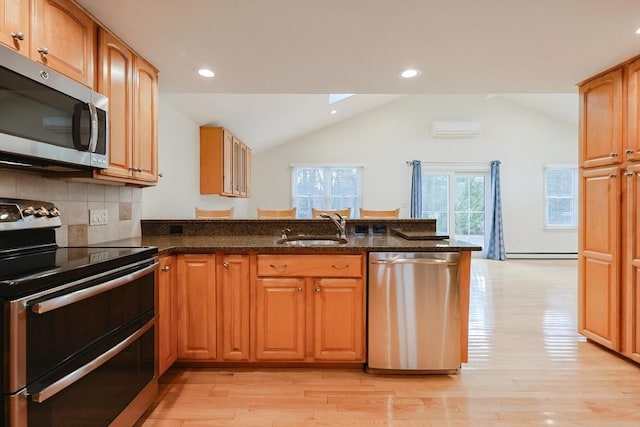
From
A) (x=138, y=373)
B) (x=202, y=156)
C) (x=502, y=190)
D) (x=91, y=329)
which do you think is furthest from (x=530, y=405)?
(x=502, y=190)

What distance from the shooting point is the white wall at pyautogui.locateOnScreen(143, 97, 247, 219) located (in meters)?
3.20

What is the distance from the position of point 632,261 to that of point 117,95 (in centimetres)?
349

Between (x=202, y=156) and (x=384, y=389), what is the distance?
11.4ft

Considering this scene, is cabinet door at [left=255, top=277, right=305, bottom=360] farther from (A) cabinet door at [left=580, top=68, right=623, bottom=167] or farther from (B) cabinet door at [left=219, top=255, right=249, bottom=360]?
(A) cabinet door at [left=580, top=68, right=623, bottom=167]

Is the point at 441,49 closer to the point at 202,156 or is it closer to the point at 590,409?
the point at 590,409

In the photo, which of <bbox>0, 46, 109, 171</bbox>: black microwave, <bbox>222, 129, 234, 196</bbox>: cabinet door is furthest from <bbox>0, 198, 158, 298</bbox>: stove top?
<bbox>222, 129, 234, 196</bbox>: cabinet door

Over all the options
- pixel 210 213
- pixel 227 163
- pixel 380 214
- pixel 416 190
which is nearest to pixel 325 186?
pixel 416 190

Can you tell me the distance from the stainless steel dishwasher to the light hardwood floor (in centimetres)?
15

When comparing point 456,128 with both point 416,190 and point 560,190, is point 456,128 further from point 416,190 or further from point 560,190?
point 560,190

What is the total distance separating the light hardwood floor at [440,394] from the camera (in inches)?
69.4

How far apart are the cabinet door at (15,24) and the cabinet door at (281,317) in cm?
160

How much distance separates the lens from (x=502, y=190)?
24.0 ft

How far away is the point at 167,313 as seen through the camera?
6.83 ft

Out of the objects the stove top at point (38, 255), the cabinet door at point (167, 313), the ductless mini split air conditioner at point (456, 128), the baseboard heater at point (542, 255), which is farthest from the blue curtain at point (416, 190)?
the stove top at point (38, 255)
